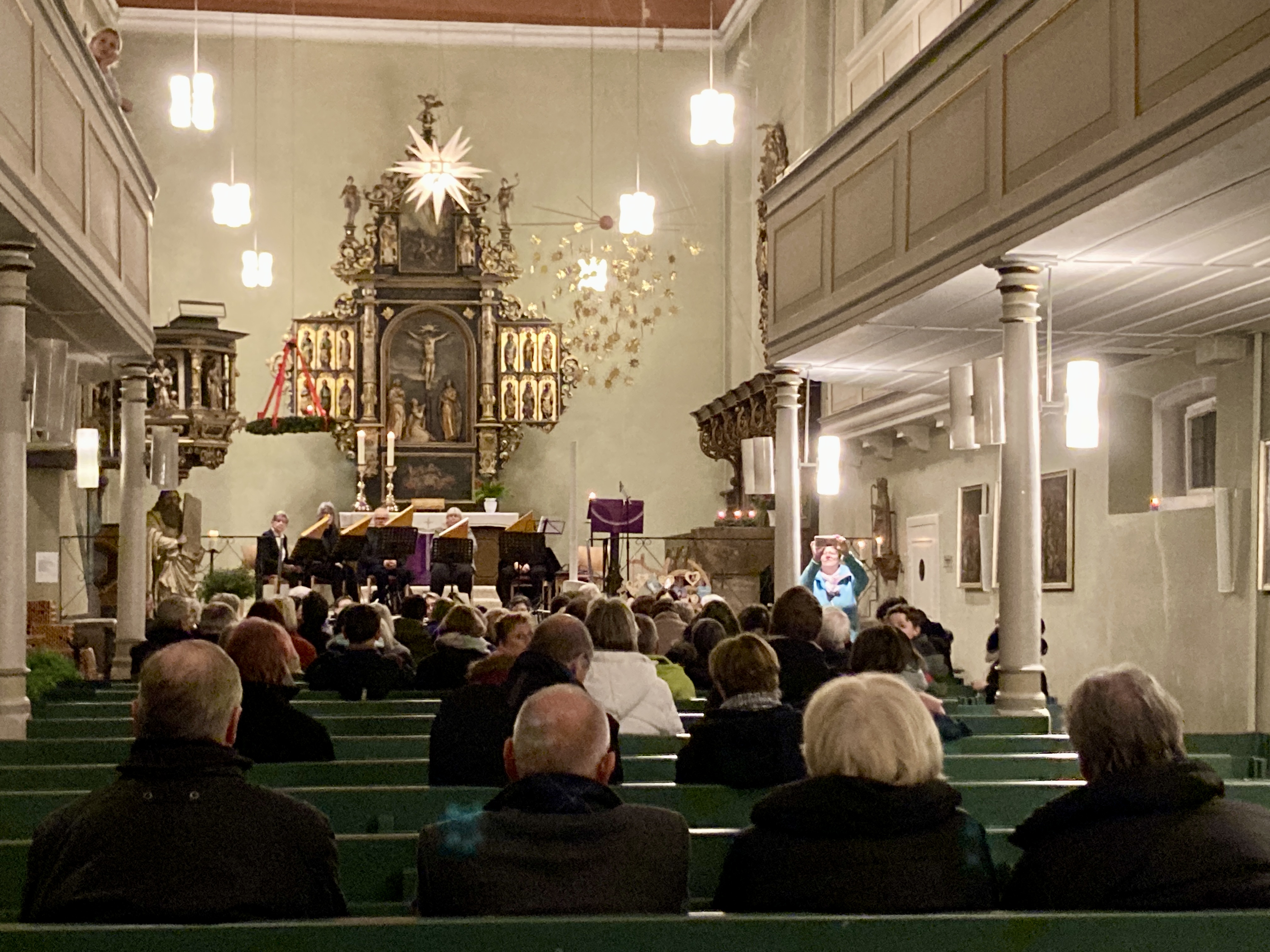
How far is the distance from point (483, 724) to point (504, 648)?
1578mm

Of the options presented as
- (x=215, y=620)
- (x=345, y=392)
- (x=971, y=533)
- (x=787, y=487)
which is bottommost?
(x=215, y=620)

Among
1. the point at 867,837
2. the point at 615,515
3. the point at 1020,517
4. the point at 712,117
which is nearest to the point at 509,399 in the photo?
the point at 615,515

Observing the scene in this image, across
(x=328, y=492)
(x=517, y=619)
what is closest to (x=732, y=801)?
(x=517, y=619)

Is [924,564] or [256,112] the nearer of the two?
[924,564]

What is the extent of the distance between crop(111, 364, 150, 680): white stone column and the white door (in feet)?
27.1

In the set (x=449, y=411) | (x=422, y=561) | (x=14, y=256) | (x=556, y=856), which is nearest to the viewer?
(x=556, y=856)

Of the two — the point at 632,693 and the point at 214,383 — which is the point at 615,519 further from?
the point at 632,693

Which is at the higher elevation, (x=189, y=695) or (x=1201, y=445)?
(x=1201, y=445)

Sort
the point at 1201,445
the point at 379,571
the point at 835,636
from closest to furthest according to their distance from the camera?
1. the point at 835,636
2. the point at 1201,445
3. the point at 379,571

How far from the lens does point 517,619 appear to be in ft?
24.2

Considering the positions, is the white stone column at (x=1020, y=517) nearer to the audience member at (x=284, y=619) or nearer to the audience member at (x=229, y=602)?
the audience member at (x=284, y=619)

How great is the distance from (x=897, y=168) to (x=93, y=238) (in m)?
5.19

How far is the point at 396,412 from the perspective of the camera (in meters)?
23.0

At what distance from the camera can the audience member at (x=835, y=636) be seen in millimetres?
8750
